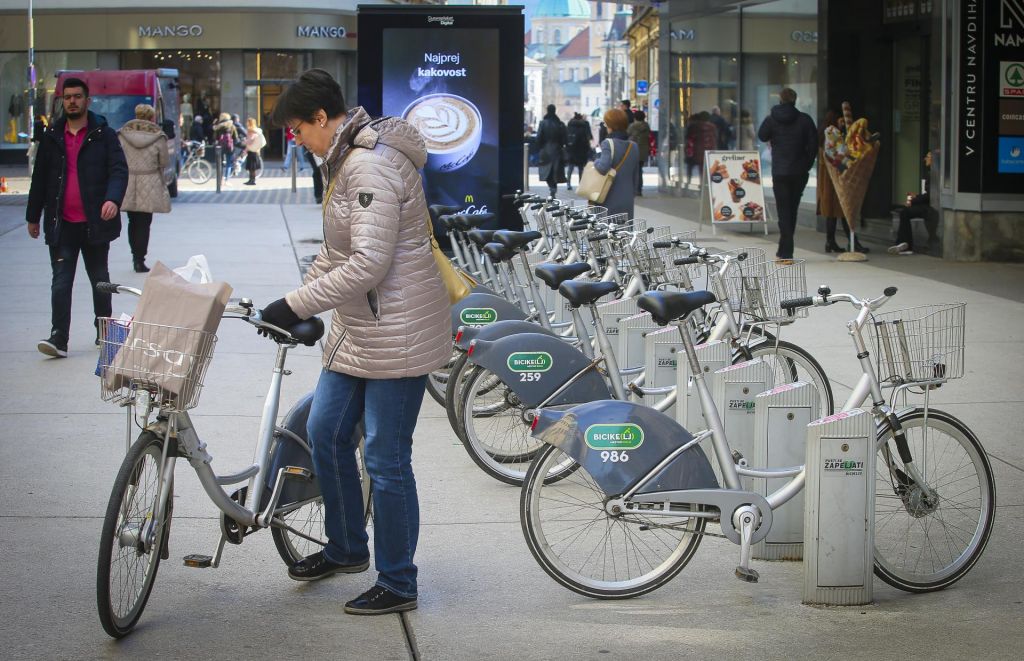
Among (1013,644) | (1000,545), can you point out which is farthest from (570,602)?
(1000,545)

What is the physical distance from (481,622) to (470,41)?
823cm

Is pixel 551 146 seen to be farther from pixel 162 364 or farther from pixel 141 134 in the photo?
pixel 162 364

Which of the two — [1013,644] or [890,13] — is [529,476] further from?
[890,13]

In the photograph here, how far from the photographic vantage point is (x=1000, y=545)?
5277 mm

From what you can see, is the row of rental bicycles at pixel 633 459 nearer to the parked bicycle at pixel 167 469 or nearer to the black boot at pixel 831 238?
the parked bicycle at pixel 167 469

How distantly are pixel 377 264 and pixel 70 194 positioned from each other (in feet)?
18.0

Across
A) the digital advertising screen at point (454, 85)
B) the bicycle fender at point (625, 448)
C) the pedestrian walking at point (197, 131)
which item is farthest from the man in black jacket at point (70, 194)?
the pedestrian walking at point (197, 131)

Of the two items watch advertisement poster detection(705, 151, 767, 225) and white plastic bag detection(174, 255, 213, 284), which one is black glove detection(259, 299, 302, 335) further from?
watch advertisement poster detection(705, 151, 767, 225)

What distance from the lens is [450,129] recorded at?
12062 mm

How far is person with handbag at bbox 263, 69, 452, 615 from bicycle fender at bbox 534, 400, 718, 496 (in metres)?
0.50

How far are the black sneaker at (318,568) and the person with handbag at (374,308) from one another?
0.61 feet

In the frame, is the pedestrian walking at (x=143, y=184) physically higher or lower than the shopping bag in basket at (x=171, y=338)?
higher

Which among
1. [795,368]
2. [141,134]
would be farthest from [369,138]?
[141,134]

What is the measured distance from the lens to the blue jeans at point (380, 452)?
172 inches
